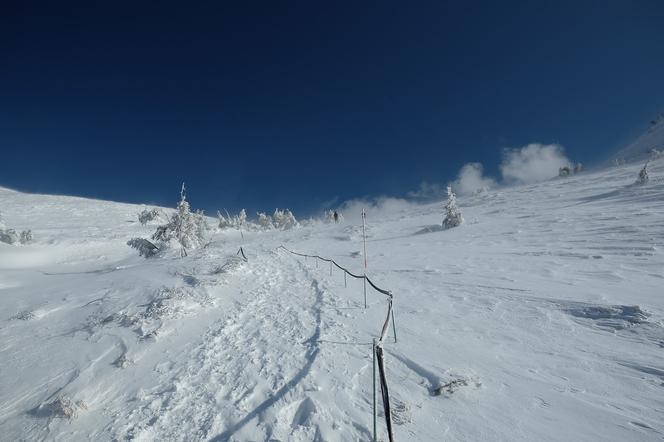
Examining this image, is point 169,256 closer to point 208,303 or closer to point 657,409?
point 208,303

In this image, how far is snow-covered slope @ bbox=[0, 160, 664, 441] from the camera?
15.6ft

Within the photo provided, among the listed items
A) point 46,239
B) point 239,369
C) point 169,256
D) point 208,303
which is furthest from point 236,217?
point 239,369

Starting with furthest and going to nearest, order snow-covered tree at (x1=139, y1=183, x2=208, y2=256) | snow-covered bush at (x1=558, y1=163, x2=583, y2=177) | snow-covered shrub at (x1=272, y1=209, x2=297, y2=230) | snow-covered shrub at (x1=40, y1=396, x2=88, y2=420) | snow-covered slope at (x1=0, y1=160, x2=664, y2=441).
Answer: snow-covered shrub at (x1=272, y1=209, x2=297, y2=230) → snow-covered bush at (x1=558, y1=163, x2=583, y2=177) → snow-covered tree at (x1=139, y1=183, x2=208, y2=256) → snow-covered shrub at (x1=40, y1=396, x2=88, y2=420) → snow-covered slope at (x1=0, y1=160, x2=664, y2=441)

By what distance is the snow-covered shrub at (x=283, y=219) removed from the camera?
78875mm

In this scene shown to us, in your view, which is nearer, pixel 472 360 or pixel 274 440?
pixel 274 440

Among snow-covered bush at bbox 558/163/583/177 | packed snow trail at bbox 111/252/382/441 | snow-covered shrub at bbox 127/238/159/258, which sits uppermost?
snow-covered bush at bbox 558/163/583/177

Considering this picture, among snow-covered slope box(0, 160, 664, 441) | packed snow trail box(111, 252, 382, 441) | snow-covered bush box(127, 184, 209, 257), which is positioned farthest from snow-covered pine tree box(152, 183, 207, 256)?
packed snow trail box(111, 252, 382, 441)

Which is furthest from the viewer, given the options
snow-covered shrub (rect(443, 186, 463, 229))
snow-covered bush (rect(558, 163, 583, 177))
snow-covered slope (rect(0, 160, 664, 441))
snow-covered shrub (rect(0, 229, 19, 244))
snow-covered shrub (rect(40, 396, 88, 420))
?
snow-covered bush (rect(558, 163, 583, 177))

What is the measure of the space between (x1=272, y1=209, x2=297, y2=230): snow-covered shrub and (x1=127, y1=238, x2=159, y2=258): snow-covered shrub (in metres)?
48.7

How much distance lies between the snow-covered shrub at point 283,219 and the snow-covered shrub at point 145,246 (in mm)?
48747

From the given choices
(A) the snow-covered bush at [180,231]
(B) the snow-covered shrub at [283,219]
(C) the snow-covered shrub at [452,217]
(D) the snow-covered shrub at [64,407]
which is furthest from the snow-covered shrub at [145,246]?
(B) the snow-covered shrub at [283,219]

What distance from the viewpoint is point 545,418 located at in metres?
4.49

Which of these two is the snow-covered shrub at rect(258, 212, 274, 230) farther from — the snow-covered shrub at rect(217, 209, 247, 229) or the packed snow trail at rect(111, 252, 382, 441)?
the packed snow trail at rect(111, 252, 382, 441)

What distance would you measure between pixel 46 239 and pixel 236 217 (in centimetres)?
3632
